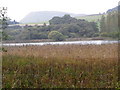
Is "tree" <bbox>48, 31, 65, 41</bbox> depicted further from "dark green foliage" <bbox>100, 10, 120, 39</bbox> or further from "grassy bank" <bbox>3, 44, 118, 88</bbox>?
"grassy bank" <bbox>3, 44, 118, 88</bbox>

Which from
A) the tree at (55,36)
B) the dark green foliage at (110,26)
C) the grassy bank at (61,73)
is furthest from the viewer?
the dark green foliage at (110,26)

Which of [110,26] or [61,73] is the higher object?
[110,26]

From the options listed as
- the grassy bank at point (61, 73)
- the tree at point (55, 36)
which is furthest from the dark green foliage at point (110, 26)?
the grassy bank at point (61, 73)

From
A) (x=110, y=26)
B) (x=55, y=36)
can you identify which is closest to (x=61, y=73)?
(x=55, y=36)

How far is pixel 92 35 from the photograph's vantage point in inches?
1715

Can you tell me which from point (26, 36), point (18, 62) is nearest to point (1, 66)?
point (18, 62)

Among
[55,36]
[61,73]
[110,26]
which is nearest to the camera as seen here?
[61,73]

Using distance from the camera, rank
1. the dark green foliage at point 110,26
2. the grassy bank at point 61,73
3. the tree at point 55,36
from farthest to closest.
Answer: the dark green foliage at point 110,26, the tree at point 55,36, the grassy bank at point 61,73

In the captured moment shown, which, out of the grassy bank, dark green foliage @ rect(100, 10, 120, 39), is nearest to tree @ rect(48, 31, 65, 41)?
dark green foliage @ rect(100, 10, 120, 39)

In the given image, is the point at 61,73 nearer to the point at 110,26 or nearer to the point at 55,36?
the point at 55,36

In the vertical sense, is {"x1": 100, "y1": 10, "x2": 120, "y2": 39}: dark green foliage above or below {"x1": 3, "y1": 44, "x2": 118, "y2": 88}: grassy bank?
above

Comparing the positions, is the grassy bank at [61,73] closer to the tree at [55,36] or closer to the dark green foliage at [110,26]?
the tree at [55,36]

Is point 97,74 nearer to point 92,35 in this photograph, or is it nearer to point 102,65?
point 102,65

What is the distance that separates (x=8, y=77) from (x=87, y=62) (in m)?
3.07
